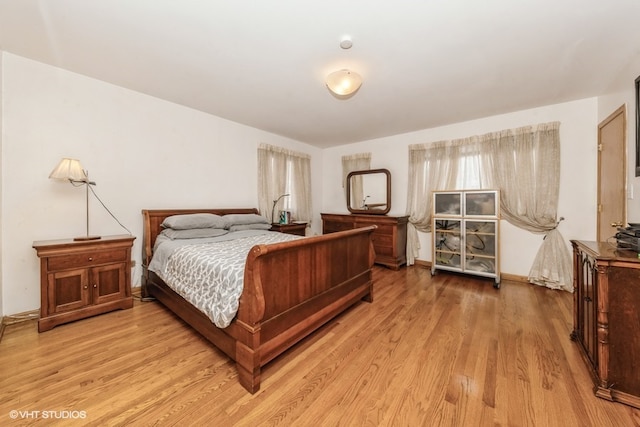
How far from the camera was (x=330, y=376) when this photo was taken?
1647 millimetres

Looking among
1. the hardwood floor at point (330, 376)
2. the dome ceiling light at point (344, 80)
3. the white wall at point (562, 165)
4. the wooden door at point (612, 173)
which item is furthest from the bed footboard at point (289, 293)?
the white wall at point (562, 165)

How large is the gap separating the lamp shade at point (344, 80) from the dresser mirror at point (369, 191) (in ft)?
8.58

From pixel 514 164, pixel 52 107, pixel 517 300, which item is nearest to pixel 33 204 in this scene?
pixel 52 107

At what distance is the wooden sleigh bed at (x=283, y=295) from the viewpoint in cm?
153

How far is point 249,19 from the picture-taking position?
179 centimetres

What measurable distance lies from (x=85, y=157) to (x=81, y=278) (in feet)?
4.29

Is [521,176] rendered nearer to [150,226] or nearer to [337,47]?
[337,47]

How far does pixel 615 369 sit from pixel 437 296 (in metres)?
1.63

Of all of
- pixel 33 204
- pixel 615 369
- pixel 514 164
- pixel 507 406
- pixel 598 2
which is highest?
pixel 598 2

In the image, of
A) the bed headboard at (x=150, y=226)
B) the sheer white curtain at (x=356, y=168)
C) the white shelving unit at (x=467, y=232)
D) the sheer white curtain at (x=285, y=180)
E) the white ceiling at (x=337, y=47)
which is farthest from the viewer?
the sheer white curtain at (x=356, y=168)

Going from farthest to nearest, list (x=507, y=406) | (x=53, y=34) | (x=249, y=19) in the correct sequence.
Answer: (x=53, y=34) < (x=249, y=19) < (x=507, y=406)

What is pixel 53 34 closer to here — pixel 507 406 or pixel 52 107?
pixel 52 107

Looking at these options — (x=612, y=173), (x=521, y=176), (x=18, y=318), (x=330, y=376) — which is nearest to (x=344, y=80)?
(x=330, y=376)

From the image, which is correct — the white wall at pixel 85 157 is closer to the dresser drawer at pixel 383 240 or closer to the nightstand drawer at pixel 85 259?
the nightstand drawer at pixel 85 259
